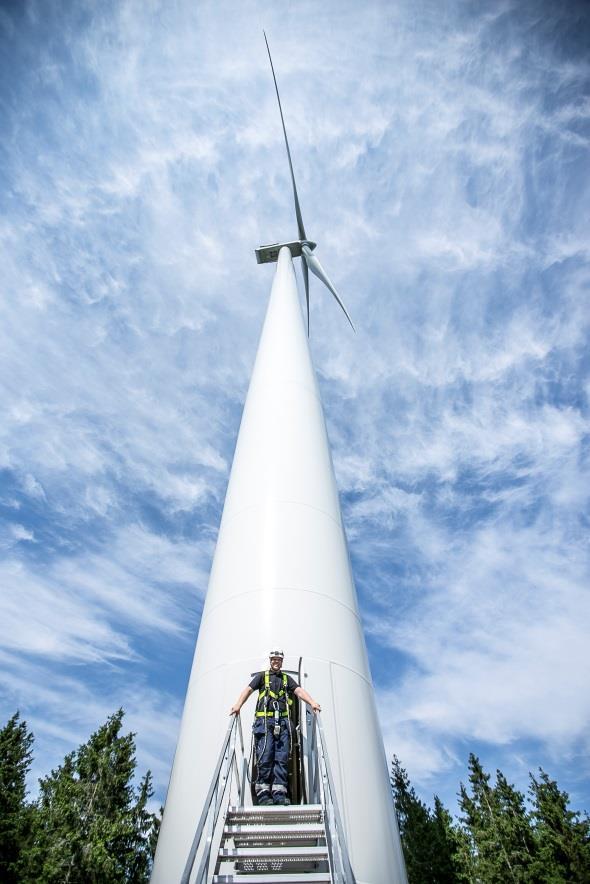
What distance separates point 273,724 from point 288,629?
1.45 m

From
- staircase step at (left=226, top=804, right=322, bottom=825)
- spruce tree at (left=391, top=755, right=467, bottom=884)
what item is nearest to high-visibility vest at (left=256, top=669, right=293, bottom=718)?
staircase step at (left=226, top=804, right=322, bottom=825)

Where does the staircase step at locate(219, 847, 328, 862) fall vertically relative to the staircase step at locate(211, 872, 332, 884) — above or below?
above

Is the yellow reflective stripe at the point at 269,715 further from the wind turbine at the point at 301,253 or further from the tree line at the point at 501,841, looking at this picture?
the tree line at the point at 501,841

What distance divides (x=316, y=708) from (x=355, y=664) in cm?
174

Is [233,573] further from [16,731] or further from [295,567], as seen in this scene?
[16,731]

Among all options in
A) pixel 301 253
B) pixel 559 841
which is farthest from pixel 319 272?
pixel 559 841

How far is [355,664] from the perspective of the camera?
7016mm

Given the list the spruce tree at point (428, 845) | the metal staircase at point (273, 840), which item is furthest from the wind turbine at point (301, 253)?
the spruce tree at point (428, 845)

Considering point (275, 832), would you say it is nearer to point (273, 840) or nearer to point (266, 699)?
point (273, 840)

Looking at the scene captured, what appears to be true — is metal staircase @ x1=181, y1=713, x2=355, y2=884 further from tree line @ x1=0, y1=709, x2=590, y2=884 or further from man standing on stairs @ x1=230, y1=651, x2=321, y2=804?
tree line @ x1=0, y1=709, x2=590, y2=884

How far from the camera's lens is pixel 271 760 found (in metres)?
5.33

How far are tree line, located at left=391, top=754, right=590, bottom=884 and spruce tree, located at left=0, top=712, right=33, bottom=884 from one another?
35061 mm

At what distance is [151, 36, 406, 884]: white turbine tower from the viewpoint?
18.0 feet

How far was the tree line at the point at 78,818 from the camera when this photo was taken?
1231 inches
